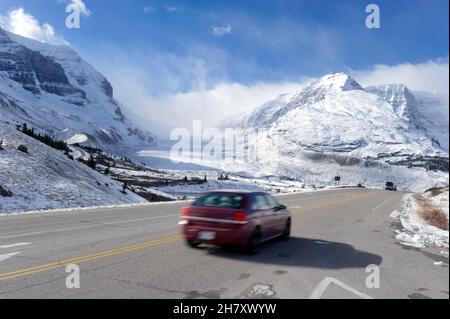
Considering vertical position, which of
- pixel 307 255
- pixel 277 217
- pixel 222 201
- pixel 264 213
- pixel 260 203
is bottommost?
pixel 307 255

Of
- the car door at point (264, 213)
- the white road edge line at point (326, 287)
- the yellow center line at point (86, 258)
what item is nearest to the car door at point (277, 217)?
the car door at point (264, 213)

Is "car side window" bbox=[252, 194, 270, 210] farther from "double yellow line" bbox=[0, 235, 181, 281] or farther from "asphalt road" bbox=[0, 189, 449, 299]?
"double yellow line" bbox=[0, 235, 181, 281]

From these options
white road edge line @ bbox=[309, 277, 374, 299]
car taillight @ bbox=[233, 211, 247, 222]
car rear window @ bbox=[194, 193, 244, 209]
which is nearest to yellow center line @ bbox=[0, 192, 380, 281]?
car rear window @ bbox=[194, 193, 244, 209]

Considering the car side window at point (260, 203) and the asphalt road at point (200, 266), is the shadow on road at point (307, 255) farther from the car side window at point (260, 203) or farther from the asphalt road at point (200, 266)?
the car side window at point (260, 203)

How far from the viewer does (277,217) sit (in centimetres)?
1210

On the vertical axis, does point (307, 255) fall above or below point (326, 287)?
below

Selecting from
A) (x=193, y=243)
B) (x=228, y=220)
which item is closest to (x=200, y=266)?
(x=228, y=220)

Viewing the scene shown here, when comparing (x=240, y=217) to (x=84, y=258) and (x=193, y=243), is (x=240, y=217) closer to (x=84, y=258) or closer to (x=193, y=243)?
(x=193, y=243)

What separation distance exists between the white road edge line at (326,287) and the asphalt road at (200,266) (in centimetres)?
2

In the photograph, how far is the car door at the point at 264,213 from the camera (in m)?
11.0

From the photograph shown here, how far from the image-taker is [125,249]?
10523 mm

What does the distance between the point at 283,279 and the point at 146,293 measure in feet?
8.16

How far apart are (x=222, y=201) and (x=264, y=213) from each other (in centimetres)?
117
